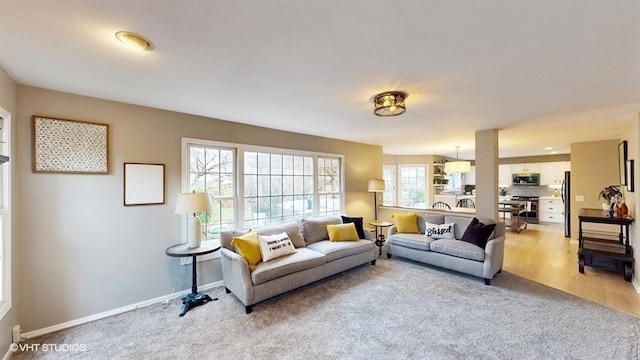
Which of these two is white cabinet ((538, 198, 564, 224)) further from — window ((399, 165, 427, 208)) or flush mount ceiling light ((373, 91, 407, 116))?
flush mount ceiling light ((373, 91, 407, 116))

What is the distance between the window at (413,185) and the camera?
27.9 ft

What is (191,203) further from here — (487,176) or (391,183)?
(391,183)

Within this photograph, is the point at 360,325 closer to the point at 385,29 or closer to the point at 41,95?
the point at 385,29

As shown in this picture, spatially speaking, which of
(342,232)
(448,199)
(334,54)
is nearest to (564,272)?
(342,232)

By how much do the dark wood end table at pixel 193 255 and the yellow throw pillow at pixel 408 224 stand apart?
3.19 metres

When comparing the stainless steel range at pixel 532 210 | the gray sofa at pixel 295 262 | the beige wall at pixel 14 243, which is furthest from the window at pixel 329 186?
the stainless steel range at pixel 532 210

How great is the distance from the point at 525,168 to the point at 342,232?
803 cm

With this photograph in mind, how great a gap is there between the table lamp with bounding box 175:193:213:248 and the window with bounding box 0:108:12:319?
1256mm

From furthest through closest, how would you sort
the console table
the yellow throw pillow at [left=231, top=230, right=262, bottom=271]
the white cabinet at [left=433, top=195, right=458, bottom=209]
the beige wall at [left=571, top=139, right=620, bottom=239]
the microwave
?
1. the microwave
2. the white cabinet at [left=433, top=195, right=458, bottom=209]
3. the beige wall at [left=571, top=139, right=620, bottom=239]
4. the console table
5. the yellow throw pillow at [left=231, top=230, right=262, bottom=271]

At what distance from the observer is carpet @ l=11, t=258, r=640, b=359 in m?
2.12

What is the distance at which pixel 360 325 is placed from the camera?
250 centimetres

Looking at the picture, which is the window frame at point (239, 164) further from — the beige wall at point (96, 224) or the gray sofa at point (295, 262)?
the gray sofa at point (295, 262)

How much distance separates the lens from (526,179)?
8430 millimetres

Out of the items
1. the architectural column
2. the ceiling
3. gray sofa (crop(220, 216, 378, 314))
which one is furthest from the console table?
gray sofa (crop(220, 216, 378, 314))
